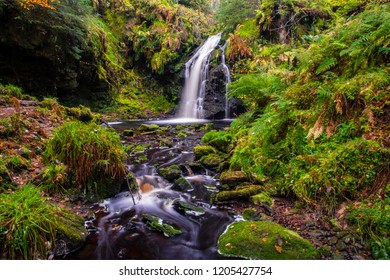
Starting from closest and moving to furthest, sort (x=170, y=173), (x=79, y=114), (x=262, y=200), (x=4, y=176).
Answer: (x=4, y=176), (x=262, y=200), (x=170, y=173), (x=79, y=114)

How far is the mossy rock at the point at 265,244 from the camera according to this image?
2.48 meters

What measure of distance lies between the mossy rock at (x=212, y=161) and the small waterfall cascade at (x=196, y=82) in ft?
34.4

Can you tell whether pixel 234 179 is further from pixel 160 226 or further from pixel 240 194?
pixel 160 226

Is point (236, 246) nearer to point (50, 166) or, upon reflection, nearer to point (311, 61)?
point (50, 166)

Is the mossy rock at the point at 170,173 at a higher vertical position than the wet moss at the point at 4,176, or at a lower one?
lower

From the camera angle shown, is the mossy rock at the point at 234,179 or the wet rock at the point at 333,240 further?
the mossy rock at the point at 234,179

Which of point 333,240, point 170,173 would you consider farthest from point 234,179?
point 333,240

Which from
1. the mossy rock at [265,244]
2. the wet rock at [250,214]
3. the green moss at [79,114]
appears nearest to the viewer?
the mossy rock at [265,244]

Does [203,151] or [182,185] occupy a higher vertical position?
[203,151]

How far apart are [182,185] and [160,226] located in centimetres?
140

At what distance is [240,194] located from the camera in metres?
3.86

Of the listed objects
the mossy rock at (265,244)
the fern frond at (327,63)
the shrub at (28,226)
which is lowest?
the mossy rock at (265,244)

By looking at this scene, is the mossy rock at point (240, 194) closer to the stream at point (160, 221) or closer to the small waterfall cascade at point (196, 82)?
the stream at point (160, 221)

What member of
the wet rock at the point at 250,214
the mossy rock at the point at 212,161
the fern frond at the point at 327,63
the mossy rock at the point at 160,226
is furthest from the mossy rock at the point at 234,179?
the fern frond at the point at 327,63
